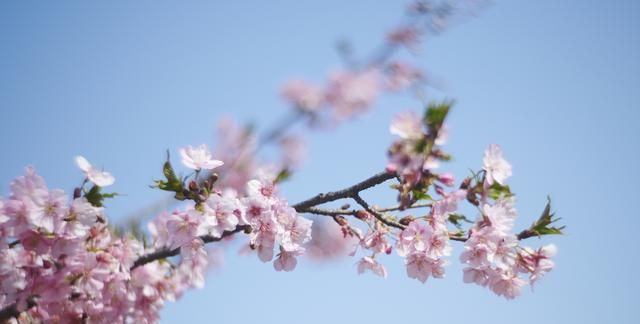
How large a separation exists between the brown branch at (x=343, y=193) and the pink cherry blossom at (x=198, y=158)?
604 millimetres

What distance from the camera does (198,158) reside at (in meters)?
2.84

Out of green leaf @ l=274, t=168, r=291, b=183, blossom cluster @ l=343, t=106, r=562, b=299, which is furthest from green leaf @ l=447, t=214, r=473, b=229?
green leaf @ l=274, t=168, r=291, b=183

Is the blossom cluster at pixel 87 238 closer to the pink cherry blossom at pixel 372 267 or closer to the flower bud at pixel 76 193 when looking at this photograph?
the flower bud at pixel 76 193

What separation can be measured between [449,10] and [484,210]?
455cm

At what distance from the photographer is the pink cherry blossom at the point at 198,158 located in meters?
2.80

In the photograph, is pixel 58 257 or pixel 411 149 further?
pixel 58 257

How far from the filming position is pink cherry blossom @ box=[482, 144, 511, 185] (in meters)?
2.37

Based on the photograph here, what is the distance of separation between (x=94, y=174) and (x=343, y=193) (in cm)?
161

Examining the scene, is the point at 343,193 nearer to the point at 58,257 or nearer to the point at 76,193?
the point at 76,193

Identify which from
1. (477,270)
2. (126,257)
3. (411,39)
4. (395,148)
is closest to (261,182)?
(395,148)

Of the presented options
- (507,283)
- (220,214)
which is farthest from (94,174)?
(507,283)

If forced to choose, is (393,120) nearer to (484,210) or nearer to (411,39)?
(484,210)

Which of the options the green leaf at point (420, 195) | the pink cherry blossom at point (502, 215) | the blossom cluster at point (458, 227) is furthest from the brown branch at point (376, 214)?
the pink cherry blossom at point (502, 215)

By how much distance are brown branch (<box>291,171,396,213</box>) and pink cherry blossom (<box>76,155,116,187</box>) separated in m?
1.21
